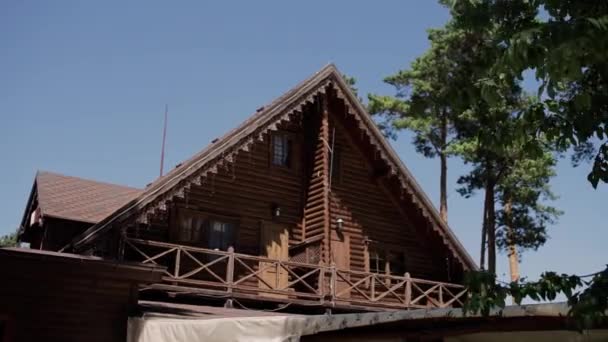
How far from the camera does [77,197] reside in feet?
62.1

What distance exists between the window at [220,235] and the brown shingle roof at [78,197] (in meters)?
2.81

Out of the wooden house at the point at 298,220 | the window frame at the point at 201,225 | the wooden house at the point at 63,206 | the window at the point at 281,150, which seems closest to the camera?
the wooden house at the point at 298,220

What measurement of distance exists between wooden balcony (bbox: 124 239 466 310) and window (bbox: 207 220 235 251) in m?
0.43

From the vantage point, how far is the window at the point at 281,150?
1839cm

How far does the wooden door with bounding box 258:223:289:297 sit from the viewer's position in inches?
665

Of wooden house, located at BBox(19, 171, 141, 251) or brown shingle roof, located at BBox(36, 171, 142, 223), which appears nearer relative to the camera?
wooden house, located at BBox(19, 171, 141, 251)

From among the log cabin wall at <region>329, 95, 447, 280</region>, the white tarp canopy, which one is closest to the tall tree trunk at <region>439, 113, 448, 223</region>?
the log cabin wall at <region>329, 95, 447, 280</region>

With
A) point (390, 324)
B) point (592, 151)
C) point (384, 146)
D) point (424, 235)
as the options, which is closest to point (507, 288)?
point (390, 324)

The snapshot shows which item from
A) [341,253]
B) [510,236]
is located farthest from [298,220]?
[510,236]

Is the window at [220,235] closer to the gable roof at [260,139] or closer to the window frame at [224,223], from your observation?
the window frame at [224,223]

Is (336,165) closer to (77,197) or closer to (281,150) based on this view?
(281,150)

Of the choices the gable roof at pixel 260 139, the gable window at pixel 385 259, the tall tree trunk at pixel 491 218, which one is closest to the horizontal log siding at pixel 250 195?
the gable roof at pixel 260 139

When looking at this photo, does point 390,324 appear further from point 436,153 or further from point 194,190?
point 436,153

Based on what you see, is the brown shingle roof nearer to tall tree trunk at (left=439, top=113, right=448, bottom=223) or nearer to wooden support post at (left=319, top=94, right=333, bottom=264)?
wooden support post at (left=319, top=94, right=333, bottom=264)
